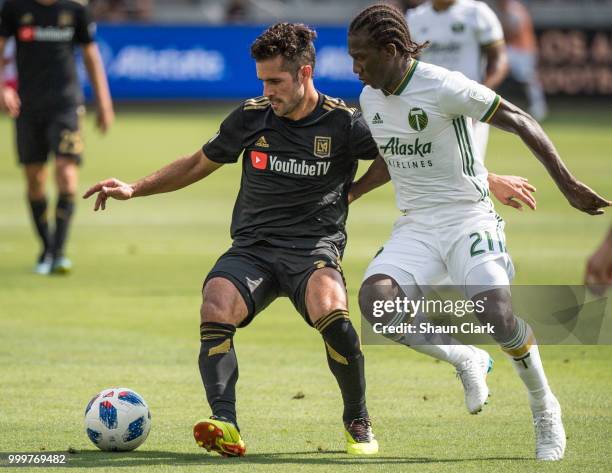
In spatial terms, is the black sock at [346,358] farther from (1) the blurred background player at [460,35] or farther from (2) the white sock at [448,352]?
(1) the blurred background player at [460,35]

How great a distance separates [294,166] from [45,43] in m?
6.82

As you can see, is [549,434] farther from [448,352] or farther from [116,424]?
[116,424]

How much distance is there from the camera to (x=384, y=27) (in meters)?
6.68

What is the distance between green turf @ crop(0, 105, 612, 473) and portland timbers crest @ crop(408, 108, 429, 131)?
161 centimetres

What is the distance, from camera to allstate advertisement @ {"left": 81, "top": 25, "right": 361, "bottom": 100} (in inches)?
1231

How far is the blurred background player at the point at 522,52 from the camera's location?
2991 cm

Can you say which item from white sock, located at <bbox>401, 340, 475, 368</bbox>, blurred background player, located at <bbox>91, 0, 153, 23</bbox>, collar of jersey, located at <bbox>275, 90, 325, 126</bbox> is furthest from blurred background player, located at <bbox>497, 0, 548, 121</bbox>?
collar of jersey, located at <bbox>275, 90, 325, 126</bbox>

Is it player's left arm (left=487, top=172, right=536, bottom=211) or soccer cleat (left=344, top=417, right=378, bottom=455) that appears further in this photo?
player's left arm (left=487, top=172, right=536, bottom=211)

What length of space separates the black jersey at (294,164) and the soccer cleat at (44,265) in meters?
6.20


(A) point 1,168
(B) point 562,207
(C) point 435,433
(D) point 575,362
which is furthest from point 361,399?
(A) point 1,168

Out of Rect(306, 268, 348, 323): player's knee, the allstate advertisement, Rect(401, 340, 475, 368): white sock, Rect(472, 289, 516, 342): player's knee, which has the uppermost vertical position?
Rect(472, 289, 516, 342): player's knee

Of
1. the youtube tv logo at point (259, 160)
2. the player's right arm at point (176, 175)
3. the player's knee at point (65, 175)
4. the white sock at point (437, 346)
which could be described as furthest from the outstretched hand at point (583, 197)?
the player's knee at point (65, 175)

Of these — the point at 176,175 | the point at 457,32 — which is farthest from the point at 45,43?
the point at 176,175

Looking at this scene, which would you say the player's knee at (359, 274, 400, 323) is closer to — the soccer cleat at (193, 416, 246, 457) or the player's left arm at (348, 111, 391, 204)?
the player's left arm at (348, 111, 391, 204)
